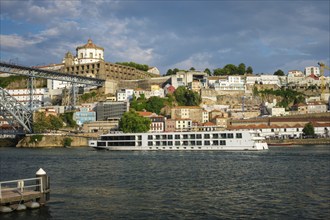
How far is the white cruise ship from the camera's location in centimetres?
4450

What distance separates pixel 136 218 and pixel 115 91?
2767 inches

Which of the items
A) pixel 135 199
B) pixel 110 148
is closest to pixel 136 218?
pixel 135 199

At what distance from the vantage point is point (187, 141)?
46.3 metres

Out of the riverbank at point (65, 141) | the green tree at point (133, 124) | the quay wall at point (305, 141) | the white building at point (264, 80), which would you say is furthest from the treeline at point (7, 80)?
the quay wall at point (305, 141)

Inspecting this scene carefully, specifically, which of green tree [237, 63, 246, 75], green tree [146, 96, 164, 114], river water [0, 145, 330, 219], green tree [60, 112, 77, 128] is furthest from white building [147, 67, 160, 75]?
river water [0, 145, 330, 219]

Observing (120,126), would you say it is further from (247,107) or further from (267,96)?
(267,96)

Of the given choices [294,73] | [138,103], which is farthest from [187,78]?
[294,73]

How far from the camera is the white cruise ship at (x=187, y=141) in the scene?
4450 cm

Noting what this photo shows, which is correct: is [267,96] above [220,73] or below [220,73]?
below

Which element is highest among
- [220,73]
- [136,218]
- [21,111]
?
[220,73]

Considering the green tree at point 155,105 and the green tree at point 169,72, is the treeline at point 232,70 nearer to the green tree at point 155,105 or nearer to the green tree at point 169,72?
the green tree at point 169,72

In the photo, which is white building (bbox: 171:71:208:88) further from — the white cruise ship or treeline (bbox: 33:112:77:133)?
the white cruise ship

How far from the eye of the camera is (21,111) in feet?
211

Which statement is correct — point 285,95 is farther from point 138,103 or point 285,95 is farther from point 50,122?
point 50,122
